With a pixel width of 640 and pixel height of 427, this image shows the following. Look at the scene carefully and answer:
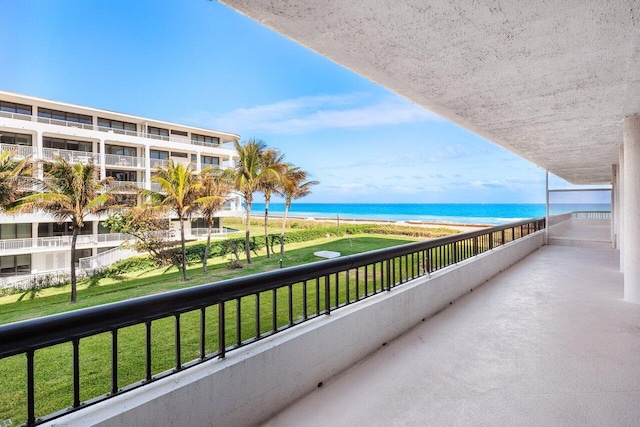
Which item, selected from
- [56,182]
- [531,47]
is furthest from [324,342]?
[56,182]

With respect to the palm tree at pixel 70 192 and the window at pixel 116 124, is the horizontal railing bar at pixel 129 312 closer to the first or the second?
the palm tree at pixel 70 192

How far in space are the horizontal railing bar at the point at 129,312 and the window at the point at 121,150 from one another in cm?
1839

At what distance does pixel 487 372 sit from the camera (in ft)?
7.16

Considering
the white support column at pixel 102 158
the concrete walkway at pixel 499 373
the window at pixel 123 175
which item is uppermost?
the white support column at pixel 102 158

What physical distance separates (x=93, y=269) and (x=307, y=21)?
16645 mm

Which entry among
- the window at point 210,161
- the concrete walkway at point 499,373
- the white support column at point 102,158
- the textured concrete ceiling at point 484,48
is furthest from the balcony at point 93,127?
the concrete walkway at point 499,373

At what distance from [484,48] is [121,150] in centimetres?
1882

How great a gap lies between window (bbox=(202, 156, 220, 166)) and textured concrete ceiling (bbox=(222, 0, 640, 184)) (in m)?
20.7

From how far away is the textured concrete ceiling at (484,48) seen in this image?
157 centimetres

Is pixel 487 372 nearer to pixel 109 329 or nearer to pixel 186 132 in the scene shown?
pixel 109 329

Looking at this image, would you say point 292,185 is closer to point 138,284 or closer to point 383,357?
point 138,284

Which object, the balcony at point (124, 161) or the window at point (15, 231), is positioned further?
the balcony at point (124, 161)

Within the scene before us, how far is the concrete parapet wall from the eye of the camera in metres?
1.18

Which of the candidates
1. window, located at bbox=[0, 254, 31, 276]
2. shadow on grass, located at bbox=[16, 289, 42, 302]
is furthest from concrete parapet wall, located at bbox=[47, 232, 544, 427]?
window, located at bbox=[0, 254, 31, 276]
